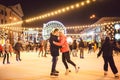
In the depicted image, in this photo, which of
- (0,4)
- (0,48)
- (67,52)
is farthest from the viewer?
(0,4)

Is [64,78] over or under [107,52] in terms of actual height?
under

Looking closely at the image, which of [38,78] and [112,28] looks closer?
[38,78]

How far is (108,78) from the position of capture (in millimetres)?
10648

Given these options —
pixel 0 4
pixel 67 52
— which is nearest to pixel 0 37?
pixel 0 4

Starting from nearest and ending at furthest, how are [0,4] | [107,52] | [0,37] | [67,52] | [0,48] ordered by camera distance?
[107,52], [67,52], [0,48], [0,37], [0,4]

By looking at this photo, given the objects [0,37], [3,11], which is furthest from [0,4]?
[0,37]

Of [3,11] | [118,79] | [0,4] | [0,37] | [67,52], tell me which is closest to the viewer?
[118,79]

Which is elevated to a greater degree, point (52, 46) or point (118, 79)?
point (52, 46)

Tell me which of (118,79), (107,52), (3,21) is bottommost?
(118,79)

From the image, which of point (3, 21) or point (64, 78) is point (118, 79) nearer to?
point (64, 78)

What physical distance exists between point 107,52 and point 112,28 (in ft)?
167

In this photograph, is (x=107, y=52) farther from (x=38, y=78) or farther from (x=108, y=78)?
(x=38, y=78)

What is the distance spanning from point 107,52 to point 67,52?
1.99 m

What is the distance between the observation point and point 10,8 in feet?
224
